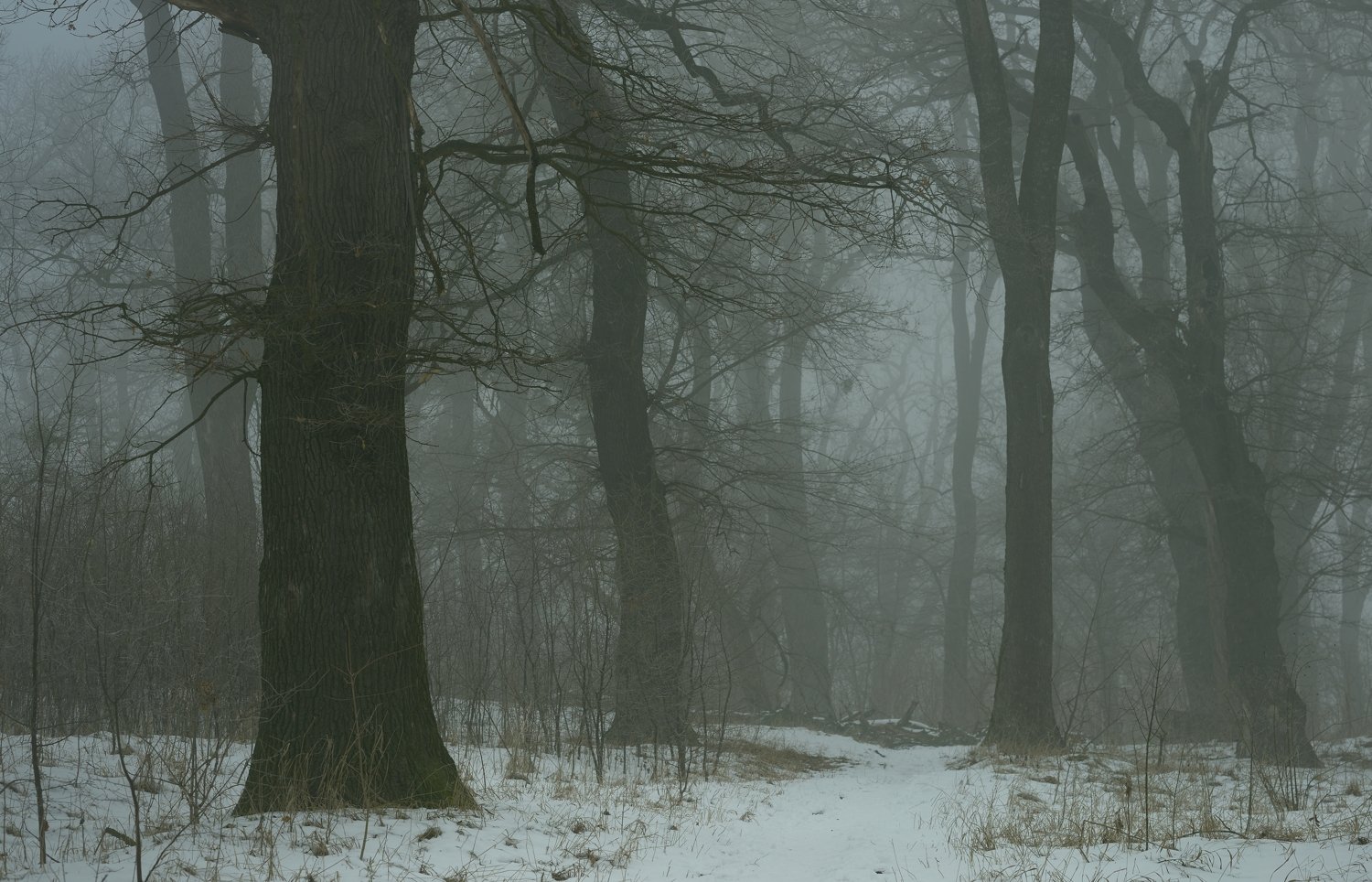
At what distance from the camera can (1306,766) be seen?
10.6 m

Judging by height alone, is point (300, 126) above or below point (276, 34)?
below

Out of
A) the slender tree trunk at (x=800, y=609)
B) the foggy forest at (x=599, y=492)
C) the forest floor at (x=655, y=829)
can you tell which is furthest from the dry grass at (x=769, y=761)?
the slender tree trunk at (x=800, y=609)

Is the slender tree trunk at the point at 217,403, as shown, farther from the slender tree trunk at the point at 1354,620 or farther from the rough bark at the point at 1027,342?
the slender tree trunk at the point at 1354,620

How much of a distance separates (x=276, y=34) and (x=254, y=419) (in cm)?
1830

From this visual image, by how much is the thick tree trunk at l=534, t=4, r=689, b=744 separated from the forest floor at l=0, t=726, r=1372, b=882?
2.48ft

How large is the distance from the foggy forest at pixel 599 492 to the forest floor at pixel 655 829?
0.05 meters

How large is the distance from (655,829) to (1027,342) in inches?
313

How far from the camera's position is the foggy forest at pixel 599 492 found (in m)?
5.89

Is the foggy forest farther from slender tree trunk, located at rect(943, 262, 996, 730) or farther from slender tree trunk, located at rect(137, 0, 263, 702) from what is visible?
slender tree trunk, located at rect(943, 262, 996, 730)

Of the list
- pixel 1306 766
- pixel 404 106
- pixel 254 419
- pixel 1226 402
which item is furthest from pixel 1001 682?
pixel 254 419

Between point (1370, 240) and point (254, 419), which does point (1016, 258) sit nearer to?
point (1370, 240)

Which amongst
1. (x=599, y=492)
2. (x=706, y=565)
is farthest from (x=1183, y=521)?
(x=706, y=565)

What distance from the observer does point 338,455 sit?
19.8 ft

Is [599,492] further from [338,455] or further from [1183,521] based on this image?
[338,455]
